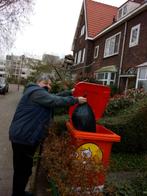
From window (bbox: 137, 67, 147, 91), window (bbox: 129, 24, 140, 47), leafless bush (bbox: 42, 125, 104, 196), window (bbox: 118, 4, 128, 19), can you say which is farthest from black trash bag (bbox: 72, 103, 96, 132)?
window (bbox: 118, 4, 128, 19)

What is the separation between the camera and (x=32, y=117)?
4699 millimetres

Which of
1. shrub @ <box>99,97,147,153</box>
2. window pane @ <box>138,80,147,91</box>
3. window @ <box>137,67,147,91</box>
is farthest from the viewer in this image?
window @ <box>137,67,147,91</box>

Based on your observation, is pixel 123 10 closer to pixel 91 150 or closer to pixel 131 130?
pixel 131 130

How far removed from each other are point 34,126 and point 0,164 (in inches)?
107

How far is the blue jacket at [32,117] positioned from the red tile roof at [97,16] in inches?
1000

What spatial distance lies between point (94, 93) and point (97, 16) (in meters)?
27.4

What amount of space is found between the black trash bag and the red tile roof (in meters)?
25.3

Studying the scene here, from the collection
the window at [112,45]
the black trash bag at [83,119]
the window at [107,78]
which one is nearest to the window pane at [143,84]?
the window at [107,78]

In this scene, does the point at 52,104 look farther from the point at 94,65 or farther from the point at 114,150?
the point at 94,65

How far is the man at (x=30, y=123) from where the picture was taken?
4.61 m

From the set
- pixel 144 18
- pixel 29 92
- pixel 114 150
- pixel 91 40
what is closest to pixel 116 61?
pixel 144 18

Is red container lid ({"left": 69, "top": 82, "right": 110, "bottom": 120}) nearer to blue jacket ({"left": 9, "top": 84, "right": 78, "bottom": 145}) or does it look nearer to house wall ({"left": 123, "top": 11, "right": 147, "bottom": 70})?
blue jacket ({"left": 9, "top": 84, "right": 78, "bottom": 145})

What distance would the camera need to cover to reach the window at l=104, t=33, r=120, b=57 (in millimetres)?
22858

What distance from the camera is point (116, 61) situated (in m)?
22.2
